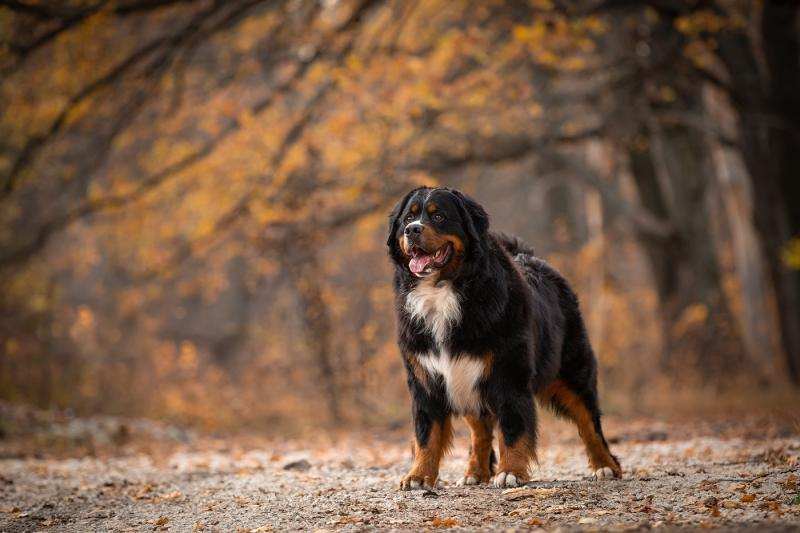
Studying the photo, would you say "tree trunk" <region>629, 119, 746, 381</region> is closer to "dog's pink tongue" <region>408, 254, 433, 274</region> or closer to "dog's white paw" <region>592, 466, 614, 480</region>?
"dog's white paw" <region>592, 466, 614, 480</region>

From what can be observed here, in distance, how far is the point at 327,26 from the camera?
15.8 meters

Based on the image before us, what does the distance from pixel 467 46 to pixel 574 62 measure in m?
1.65

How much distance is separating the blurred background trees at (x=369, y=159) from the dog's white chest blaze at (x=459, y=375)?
22.4 feet

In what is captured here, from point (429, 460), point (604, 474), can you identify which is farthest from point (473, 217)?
point (604, 474)

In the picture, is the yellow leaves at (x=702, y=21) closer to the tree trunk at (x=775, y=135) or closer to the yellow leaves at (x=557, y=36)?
the tree trunk at (x=775, y=135)

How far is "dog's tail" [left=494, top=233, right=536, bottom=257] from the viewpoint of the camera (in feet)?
24.3

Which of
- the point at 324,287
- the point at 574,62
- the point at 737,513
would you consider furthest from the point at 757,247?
the point at 737,513

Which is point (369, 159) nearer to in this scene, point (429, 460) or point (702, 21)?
point (702, 21)

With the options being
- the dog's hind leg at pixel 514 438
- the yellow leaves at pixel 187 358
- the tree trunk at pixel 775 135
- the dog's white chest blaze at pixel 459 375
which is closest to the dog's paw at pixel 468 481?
the dog's hind leg at pixel 514 438

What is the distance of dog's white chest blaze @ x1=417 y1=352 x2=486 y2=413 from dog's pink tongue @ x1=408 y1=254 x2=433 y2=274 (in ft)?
1.86

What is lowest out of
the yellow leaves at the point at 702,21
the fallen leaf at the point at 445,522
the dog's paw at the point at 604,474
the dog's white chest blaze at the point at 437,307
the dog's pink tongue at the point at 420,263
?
the dog's paw at the point at 604,474

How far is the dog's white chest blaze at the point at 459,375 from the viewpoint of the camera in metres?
6.43

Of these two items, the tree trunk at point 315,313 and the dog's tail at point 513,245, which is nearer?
the dog's tail at point 513,245

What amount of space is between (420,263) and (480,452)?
149 cm
